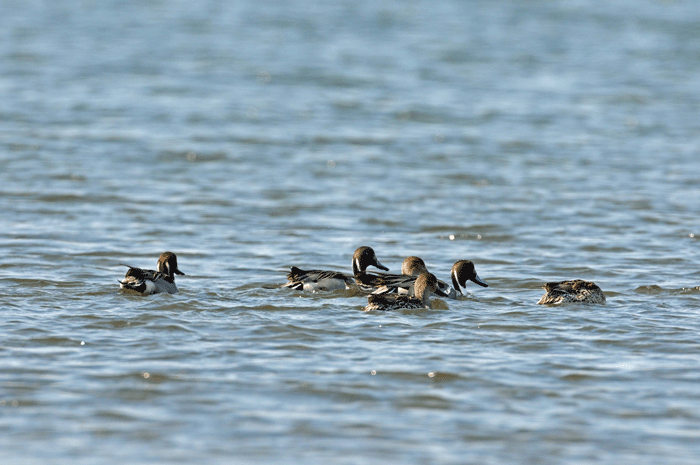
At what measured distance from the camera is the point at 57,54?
29797 millimetres

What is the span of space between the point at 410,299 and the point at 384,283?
1.94ft

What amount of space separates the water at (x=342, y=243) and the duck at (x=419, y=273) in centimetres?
25

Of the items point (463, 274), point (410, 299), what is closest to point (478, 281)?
point (463, 274)

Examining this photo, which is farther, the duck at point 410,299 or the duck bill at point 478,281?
the duck bill at point 478,281

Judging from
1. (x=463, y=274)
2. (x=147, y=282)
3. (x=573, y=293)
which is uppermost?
(x=147, y=282)

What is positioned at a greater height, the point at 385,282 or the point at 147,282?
the point at 147,282

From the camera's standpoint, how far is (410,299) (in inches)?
375

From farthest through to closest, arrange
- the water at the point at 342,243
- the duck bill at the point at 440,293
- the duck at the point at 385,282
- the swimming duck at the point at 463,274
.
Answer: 1. the swimming duck at the point at 463,274
2. the duck at the point at 385,282
3. the duck bill at the point at 440,293
4. the water at the point at 342,243

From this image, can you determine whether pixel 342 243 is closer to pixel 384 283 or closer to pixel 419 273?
pixel 419 273

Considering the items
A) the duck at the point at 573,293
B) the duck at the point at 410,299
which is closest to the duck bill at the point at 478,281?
the duck at the point at 410,299

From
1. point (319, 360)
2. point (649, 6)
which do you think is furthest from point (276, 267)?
point (649, 6)

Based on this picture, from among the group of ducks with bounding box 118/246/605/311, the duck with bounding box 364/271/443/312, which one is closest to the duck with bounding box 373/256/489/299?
the group of ducks with bounding box 118/246/605/311

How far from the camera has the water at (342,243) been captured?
6371 mm

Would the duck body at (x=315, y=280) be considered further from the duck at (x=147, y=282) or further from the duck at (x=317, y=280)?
the duck at (x=147, y=282)
